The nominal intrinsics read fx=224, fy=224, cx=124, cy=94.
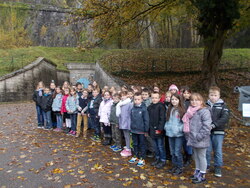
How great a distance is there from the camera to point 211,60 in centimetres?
1274

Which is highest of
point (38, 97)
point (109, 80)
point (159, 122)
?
point (109, 80)

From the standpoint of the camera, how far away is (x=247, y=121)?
816 centimetres

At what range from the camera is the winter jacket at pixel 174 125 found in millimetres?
4758

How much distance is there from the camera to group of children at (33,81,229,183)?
14.7 ft

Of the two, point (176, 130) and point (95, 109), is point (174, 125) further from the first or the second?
point (95, 109)

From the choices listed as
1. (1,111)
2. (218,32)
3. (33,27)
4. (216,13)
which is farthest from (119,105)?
(33,27)

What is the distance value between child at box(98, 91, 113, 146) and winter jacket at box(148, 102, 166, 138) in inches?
71.3

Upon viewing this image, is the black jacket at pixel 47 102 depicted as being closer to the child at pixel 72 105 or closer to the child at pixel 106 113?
the child at pixel 72 105

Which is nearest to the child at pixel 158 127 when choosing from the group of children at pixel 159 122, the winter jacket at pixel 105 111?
the group of children at pixel 159 122

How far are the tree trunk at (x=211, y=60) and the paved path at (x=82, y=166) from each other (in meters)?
5.73

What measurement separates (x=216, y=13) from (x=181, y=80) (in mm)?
7204

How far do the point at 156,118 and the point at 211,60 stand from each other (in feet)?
29.7

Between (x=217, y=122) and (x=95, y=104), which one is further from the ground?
(x=95, y=104)

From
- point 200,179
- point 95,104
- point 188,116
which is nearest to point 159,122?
point 188,116
